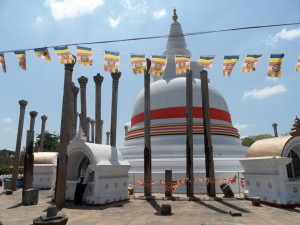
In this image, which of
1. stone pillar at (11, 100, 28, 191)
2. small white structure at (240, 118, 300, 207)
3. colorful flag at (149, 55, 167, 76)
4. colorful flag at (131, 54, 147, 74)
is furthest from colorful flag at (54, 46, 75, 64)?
small white structure at (240, 118, 300, 207)

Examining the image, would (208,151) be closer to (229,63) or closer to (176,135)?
(229,63)

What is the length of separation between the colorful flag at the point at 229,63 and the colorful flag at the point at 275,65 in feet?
5.96

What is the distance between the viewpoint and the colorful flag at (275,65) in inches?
550

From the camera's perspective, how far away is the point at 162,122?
23859 mm

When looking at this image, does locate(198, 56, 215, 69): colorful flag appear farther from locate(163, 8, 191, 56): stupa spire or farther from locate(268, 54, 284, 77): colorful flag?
locate(163, 8, 191, 56): stupa spire

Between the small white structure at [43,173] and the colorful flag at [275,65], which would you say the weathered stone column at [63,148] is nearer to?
the small white structure at [43,173]

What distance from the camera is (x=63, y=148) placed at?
12.7m

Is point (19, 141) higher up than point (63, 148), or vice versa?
Answer: point (19, 141)

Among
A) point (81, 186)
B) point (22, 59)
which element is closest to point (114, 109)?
point (81, 186)

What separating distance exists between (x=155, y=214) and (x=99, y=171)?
13.5 ft

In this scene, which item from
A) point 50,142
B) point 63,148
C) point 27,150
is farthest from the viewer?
point 50,142

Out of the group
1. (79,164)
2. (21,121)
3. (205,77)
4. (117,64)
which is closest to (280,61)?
(205,77)

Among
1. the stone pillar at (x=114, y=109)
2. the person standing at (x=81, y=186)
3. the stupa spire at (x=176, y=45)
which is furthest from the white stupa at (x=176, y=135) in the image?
the person standing at (x=81, y=186)

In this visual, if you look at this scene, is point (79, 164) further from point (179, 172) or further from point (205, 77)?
point (205, 77)
